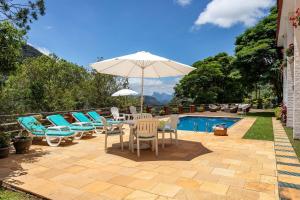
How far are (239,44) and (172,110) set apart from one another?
779cm

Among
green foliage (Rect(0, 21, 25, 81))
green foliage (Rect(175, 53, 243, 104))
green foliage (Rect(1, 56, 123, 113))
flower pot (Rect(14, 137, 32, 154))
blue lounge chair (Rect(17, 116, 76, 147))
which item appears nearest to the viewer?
green foliage (Rect(0, 21, 25, 81))

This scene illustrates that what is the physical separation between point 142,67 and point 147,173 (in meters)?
3.07

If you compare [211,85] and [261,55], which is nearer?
[261,55]

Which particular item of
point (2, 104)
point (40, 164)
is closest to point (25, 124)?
point (40, 164)

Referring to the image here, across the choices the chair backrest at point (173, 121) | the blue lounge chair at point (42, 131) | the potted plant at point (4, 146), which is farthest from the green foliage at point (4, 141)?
the chair backrest at point (173, 121)

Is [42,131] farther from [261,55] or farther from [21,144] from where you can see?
[261,55]

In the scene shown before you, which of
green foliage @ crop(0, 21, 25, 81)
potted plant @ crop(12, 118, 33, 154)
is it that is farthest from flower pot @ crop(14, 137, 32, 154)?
green foliage @ crop(0, 21, 25, 81)

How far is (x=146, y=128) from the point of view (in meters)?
4.93

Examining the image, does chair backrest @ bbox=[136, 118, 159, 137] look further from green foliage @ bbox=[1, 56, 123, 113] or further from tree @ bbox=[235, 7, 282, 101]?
tree @ bbox=[235, 7, 282, 101]

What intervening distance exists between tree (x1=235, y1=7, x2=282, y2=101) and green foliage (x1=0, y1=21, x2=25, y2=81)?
47.7 feet

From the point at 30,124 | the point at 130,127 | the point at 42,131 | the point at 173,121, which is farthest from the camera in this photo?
the point at 30,124

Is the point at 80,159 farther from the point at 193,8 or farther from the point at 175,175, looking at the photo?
the point at 193,8

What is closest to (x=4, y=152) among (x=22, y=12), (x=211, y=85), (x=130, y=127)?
(x=130, y=127)

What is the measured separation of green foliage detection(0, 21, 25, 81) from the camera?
14.4ft
